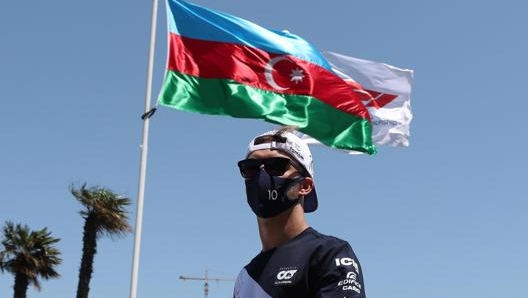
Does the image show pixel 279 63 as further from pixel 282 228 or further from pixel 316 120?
pixel 282 228

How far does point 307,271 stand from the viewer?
3.38 meters

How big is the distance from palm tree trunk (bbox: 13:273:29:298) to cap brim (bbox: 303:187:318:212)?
94.3ft

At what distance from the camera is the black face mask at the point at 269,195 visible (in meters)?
3.65

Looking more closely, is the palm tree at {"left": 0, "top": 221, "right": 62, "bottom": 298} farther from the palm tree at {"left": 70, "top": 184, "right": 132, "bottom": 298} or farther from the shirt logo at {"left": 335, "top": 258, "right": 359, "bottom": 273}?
the shirt logo at {"left": 335, "top": 258, "right": 359, "bottom": 273}

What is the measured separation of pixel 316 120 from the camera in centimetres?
1530

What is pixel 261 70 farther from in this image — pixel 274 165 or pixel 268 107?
pixel 274 165

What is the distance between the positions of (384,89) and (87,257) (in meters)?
16.7

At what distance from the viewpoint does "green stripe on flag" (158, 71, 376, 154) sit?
13.9 meters

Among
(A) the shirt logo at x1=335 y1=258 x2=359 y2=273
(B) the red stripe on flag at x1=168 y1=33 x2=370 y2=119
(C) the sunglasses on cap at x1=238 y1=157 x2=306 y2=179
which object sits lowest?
(A) the shirt logo at x1=335 y1=258 x2=359 y2=273

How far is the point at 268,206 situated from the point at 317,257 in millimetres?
385

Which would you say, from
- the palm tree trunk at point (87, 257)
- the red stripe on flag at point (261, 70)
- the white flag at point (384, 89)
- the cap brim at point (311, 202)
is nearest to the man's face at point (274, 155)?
the cap brim at point (311, 202)

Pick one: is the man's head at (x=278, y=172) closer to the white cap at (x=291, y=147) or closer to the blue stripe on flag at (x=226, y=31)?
the white cap at (x=291, y=147)

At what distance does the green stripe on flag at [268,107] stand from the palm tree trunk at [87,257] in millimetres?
16703

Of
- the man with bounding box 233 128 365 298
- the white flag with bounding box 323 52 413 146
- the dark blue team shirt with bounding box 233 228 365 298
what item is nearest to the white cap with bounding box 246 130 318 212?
the man with bounding box 233 128 365 298
